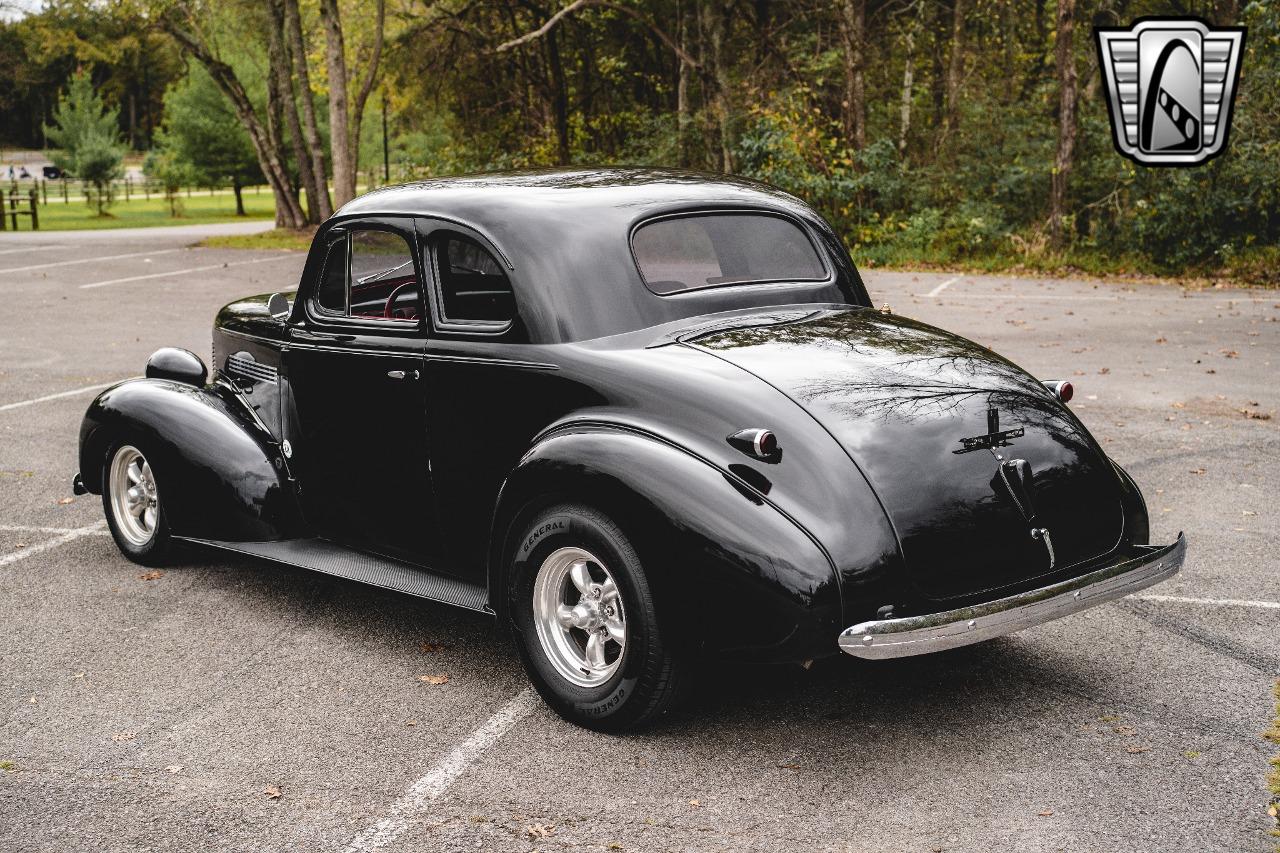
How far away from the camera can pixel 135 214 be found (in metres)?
48.2

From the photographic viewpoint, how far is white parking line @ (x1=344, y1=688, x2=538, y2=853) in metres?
3.45

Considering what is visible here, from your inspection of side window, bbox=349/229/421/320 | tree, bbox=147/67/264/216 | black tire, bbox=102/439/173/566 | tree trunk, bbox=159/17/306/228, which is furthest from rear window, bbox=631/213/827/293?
tree, bbox=147/67/264/216

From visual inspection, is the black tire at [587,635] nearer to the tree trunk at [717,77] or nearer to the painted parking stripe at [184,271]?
the painted parking stripe at [184,271]

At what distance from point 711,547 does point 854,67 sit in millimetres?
19551

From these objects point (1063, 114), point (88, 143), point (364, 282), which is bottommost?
point (364, 282)

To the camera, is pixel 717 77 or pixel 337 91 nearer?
pixel 337 91

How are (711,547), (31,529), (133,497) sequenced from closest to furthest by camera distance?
(711,547) → (133,497) → (31,529)

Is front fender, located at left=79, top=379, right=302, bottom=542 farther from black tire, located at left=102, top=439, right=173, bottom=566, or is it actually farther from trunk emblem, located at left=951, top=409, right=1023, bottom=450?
trunk emblem, located at left=951, top=409, right=1023, bottom=450

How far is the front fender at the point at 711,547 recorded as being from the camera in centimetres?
358

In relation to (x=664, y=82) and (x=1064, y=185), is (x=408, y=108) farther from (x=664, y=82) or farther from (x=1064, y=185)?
(x=1064, y=185)

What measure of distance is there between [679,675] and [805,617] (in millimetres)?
496

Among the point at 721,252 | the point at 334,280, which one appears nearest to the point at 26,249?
the point at 334,280

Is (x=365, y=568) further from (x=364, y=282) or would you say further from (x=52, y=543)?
(x=52, y=543)

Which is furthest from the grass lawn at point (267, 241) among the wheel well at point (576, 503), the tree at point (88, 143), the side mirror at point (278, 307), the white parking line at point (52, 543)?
the wheel well at point (576, 503)
